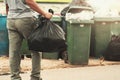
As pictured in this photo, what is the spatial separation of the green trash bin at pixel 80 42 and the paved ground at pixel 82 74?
384mm

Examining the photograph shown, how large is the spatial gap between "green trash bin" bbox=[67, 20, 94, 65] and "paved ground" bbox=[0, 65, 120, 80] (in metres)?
0.38

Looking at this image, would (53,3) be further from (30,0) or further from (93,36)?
(30,0)

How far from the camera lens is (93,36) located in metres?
10.3

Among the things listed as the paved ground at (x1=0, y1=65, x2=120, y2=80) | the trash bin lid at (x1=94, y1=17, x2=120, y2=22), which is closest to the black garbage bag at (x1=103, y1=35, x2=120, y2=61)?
the trash bin lid at (x1=94, y1=17, x2=120, y2=22)

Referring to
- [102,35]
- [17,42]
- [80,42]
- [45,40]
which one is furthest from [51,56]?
[45,40]

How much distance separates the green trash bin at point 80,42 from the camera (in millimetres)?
9180

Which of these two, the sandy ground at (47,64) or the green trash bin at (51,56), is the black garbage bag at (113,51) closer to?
the sandy ground at (47,64)

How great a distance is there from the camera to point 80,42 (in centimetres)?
917

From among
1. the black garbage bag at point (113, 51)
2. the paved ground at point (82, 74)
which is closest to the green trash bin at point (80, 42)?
the paved ground at point (82, 74)

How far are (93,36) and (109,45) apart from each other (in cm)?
56

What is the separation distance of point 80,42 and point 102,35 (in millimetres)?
1239

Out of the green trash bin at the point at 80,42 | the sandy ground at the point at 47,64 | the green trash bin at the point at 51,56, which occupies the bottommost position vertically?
the sandy ground at the point at 47,64

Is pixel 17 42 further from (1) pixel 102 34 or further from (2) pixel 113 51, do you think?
(1) pixel 102 34

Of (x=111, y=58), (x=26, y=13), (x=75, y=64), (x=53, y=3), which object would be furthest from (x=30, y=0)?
(x=53, y=3)
